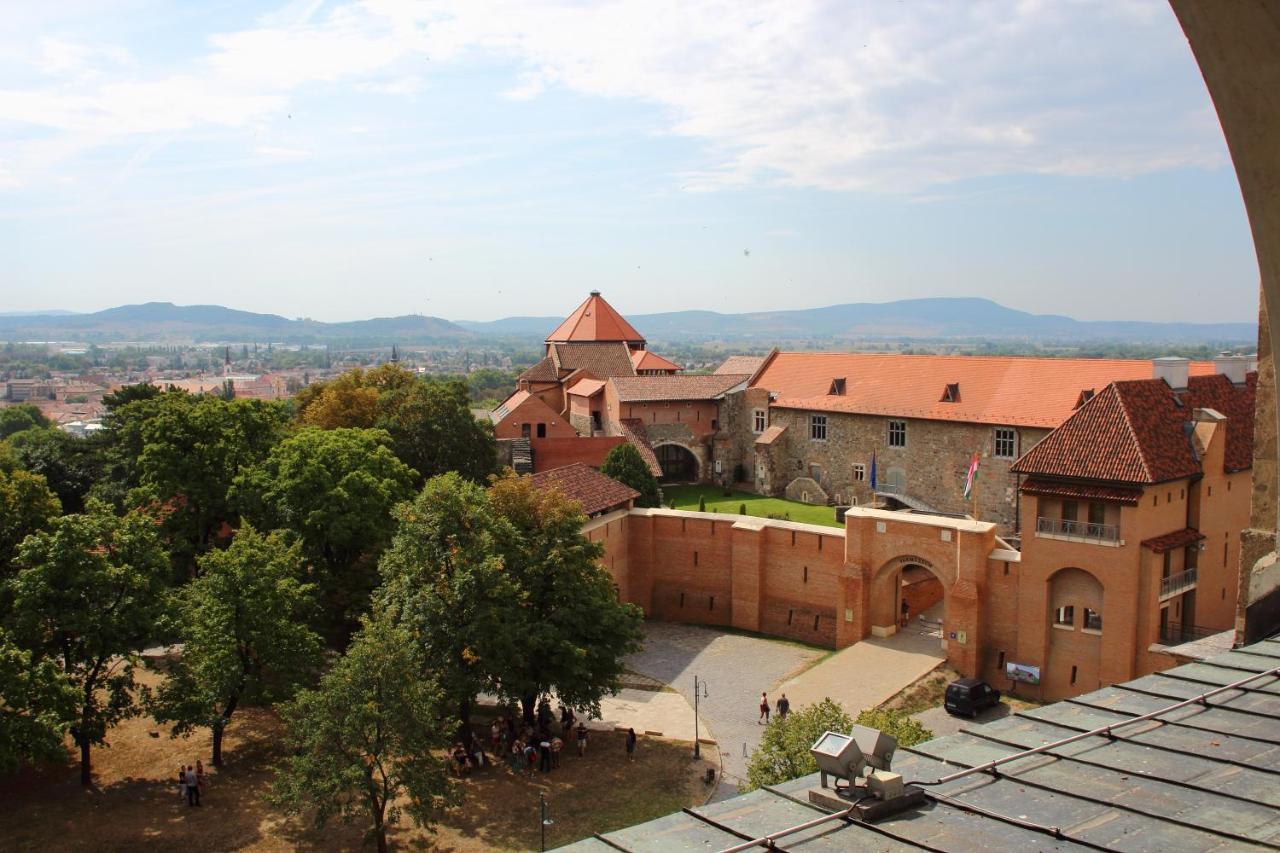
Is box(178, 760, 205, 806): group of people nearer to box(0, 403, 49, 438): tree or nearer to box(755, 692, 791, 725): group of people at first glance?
box(755, 692, 791, 725): group of people

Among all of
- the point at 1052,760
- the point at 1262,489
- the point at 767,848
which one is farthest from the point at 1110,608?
the point at 767,848

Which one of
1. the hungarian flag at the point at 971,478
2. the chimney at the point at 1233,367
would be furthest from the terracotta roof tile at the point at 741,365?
the chimney at the point at 1233,367

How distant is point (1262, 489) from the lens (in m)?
12.0

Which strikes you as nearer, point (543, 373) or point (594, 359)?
point (543, 373)

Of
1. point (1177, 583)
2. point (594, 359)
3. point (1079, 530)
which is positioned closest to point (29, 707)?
point (1079, 530)

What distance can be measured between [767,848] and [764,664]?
27698 millimetres

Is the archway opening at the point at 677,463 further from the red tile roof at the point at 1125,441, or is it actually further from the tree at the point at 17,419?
the tree at the point at 17,419

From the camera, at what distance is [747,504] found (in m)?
49.0

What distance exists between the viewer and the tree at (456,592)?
78.8 feet

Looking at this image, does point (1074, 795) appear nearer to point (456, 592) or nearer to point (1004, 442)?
point (456, 592)

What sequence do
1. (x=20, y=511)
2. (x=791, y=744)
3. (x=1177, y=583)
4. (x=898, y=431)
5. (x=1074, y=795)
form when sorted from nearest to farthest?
(x=1074, y=795), (x=791, y=744), (x=20, y=511), (x=1177, y=583), (x=898, y=431)

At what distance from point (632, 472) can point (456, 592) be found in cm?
1850

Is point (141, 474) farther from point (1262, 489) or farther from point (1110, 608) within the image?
point (1262, 489)

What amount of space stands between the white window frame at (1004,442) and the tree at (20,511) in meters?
34.3
